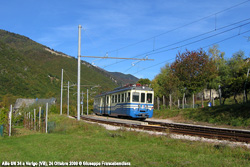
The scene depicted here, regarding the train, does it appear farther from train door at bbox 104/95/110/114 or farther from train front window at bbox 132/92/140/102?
train door at bbox 104/95/110/114

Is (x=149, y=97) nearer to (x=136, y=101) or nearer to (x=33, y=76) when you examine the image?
(x=136, y=101)

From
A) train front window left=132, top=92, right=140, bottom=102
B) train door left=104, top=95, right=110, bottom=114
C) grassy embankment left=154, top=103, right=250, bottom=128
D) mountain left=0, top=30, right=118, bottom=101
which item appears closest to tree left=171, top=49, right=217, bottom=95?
grassy embankment left=154, top=103, right=250, bottom=128

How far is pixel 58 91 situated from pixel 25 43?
70.7 metres

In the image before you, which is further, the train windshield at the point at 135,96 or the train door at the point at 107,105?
the train door at the point at 107,105

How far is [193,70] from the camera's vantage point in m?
36.3

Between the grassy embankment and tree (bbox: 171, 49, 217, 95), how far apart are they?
733cm

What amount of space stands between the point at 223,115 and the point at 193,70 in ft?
46.9

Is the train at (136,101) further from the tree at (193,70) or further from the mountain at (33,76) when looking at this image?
the mountain at (33,76)

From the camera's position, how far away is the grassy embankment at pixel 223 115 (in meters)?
20.7

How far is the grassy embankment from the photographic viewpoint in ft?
67.8

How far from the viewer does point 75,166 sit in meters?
6.75

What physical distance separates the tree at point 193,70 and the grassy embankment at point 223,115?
7.33 metres

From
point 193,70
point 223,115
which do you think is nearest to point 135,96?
point 223,115

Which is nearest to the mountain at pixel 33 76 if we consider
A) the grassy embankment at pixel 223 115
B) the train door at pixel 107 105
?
the train door at pixel 107 105
